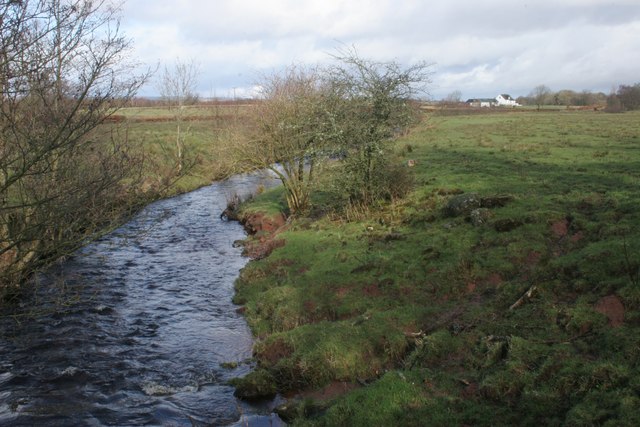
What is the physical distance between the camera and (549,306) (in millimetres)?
10766

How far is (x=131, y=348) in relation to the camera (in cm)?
1351

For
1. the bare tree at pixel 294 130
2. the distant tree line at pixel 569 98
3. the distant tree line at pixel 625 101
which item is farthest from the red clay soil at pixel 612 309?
the distant tree line at pixel 569 98

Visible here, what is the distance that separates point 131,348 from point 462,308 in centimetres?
880

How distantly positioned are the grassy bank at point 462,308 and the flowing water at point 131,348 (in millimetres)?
1007

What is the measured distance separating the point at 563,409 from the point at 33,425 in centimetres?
981

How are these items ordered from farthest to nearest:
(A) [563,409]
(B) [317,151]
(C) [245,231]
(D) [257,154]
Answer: (C) [245,231] < (D) [257,154] < (B) [317,151] < (A) [563,409]

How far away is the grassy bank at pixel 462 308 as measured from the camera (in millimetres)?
8531

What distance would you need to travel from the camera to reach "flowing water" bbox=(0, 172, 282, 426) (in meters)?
10.4

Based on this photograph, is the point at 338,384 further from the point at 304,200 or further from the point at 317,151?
the point at 304,200

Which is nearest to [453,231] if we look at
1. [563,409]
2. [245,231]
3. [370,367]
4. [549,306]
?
[549,306]

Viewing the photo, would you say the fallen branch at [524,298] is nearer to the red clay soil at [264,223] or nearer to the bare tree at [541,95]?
the red clay soil at [264,223]

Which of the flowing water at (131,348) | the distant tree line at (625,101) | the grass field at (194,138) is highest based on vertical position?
the distant tree line at (625,101)

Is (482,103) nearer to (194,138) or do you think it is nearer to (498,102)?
(498,102)

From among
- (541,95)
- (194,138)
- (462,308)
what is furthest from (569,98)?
(462,308)
